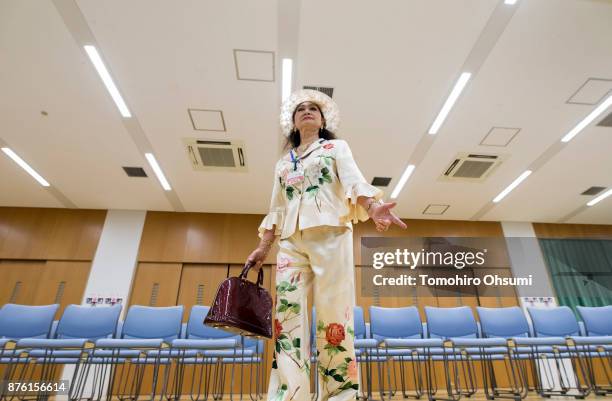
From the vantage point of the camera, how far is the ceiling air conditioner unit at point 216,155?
505 centimetres

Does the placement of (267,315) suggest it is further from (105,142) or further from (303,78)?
(105,142)

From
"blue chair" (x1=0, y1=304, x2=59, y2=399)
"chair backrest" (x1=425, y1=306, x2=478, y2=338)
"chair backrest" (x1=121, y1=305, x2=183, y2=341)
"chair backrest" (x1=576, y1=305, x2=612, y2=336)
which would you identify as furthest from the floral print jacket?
"chair backrest" (x1=576, y1=305, x2=612, y2=336)

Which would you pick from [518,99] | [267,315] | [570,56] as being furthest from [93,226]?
[570,56]

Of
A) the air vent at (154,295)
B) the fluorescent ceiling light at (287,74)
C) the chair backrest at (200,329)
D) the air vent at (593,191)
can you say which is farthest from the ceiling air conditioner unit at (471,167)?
the air vent at (154,295)

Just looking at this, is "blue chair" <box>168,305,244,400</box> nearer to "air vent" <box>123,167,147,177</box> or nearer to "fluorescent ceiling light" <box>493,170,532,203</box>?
"air vent" <box>123,167,147,177</box>

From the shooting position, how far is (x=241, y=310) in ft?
3.82

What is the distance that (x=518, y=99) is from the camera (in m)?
4.09

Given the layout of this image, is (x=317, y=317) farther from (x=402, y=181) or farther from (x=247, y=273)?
(x=402, y=181)

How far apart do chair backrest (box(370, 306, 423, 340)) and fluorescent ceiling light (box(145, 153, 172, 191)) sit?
13.1ft

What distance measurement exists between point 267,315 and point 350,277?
1.17 ft

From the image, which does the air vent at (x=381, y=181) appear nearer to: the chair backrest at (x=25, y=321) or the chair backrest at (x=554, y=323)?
the chair backrest at (x=554, y=323)

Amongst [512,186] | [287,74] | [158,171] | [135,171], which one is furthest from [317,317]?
[512,186]

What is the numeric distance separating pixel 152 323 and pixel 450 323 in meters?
3.83

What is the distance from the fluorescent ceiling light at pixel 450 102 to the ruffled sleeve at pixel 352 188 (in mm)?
3213
